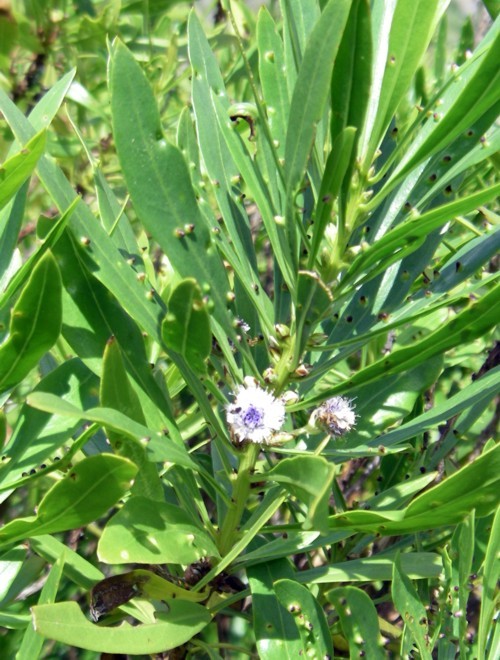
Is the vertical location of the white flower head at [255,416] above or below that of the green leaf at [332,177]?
below

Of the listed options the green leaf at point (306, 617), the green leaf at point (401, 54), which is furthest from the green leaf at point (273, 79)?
the green leaf at point (306, 617)

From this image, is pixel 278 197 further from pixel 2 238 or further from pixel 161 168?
pixel 2 238

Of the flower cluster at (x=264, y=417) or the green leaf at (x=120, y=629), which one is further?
the flower cluster at (x=264, y=417)

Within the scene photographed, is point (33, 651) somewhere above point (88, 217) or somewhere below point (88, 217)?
below

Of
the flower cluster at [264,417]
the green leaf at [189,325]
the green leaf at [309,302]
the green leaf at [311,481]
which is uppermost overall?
the green leaf at [189,325]

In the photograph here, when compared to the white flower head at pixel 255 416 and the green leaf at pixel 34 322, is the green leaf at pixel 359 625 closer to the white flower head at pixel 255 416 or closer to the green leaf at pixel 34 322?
the white flower head at pixel 255 416

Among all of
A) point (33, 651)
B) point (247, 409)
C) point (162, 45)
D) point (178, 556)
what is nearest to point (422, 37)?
point (247, 409)

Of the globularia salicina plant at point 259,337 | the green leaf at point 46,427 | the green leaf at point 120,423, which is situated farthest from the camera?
the green leaf at point 46,427

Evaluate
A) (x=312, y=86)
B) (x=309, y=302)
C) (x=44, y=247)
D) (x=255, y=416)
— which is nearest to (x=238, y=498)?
(x=255, y=416)

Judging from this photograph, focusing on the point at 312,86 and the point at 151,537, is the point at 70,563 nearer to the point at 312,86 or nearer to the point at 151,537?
the point at 151,537
